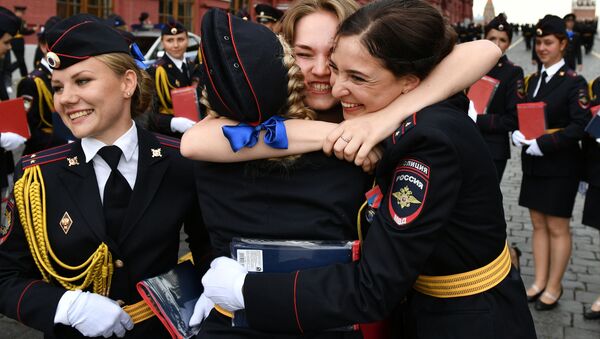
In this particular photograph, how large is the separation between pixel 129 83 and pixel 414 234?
1.28 m

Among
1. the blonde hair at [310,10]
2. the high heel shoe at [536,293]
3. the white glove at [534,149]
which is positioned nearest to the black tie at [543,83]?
the white glove at [534,149]

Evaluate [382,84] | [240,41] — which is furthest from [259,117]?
[382,84]

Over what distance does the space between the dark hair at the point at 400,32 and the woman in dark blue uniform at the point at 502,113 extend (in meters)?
3.64

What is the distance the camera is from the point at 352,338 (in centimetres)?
171

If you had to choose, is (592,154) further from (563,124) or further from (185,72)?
(185,72)

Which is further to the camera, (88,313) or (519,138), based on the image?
(519,138)

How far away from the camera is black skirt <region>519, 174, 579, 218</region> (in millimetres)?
4578

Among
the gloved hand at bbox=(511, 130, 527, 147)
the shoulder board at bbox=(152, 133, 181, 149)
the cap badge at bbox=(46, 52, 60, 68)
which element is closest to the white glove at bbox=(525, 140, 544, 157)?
the gloved hand at bbox=(511, 130, 527, 147)

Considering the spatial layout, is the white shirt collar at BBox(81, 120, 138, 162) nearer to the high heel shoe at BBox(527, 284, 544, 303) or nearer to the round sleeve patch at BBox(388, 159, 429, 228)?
the round sleeve patch at BBox(388, 159, 429, 228)

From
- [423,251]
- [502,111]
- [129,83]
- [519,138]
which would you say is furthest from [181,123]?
[423,251]

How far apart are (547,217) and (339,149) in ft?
12.0

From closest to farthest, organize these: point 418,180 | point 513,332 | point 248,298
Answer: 1. point 418,180
2. point 248,298
3. point 513,332

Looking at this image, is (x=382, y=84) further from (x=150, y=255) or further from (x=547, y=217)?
(x=547, y=217)

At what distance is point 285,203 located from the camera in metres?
1.68
